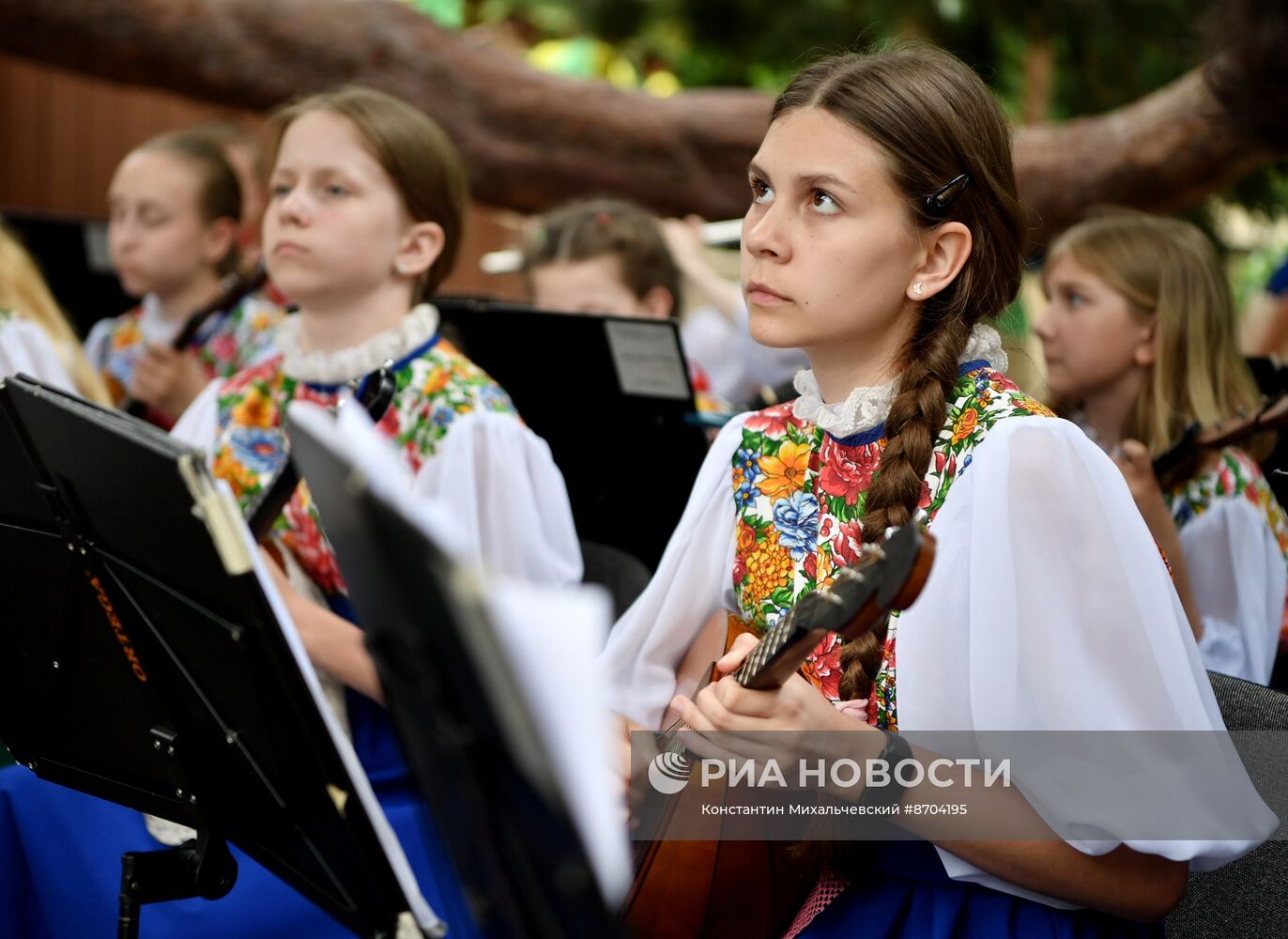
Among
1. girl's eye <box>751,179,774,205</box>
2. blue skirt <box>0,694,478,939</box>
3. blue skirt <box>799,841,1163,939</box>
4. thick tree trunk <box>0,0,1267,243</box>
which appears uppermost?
thick tree trunk <box>0,0,1267,243</box>

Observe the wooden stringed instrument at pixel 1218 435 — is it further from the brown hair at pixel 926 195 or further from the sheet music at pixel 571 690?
the sheet music at pixel 571 690

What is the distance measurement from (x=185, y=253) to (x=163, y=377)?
1.43 feet

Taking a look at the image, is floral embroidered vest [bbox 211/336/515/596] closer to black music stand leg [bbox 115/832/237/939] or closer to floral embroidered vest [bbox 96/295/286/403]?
black music stand leg [bbox 115/832/237/939]

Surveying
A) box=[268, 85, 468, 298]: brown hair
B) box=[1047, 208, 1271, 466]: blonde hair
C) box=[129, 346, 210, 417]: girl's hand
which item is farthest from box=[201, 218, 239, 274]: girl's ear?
box=[1047, 208, 1271, 466]: blonde hair

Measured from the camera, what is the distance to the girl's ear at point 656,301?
9.81ft

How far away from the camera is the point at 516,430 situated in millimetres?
1814

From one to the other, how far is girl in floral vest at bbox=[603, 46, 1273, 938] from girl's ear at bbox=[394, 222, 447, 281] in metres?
0.72

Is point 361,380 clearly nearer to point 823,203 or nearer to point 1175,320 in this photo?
point 823,203

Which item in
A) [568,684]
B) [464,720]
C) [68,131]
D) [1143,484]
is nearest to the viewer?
[568,684]

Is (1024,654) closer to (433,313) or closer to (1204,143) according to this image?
(433,313)

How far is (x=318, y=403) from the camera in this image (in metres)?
1.90

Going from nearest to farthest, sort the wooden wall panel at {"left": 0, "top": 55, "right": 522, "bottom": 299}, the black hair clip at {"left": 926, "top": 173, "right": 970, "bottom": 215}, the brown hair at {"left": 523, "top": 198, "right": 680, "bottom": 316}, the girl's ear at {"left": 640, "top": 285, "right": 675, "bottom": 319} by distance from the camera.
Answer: the black hair clip at {"left": 926, "top": 173, "right": 970, "bottom": 215} < the brown hair at {"left": 523, "top": 198, "right": 680, "bottom": 316} < the girl's ear at {"left": 640, "top": 285, "right": 675, "bottom": 319} < the wooden wall panel at {"left": 0, "top": 55, "right": 522, "bottom": 299}

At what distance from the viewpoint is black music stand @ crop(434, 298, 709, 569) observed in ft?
7.14

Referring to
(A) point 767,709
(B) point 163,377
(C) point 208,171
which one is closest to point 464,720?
(A) point 767,709
